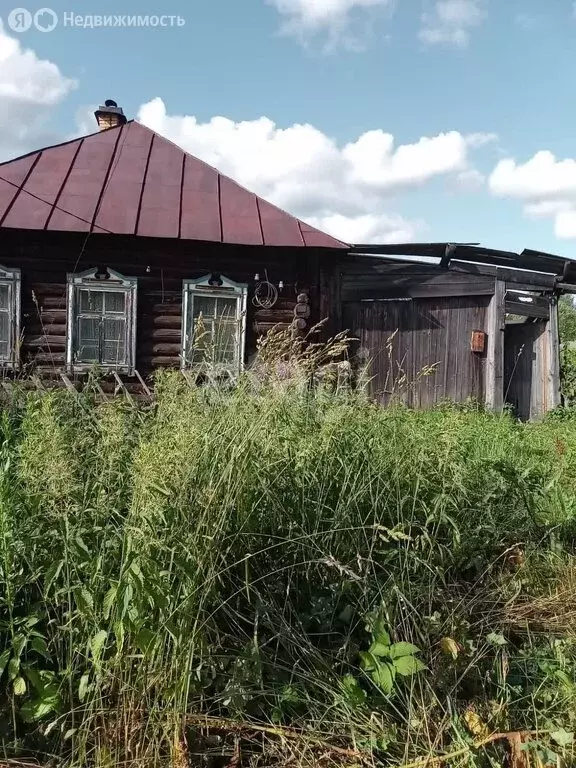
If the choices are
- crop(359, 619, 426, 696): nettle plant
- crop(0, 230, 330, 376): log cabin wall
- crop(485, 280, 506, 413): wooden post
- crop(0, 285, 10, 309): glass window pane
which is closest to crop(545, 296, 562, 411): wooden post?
crop(485, 280, 506, 413): wooden post

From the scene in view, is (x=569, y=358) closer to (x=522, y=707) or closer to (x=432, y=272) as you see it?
(x=432, y=272)

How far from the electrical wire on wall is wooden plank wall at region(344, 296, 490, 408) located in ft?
3.79

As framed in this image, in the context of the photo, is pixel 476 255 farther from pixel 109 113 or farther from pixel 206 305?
pixel 109 113

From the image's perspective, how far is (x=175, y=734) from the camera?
179cm

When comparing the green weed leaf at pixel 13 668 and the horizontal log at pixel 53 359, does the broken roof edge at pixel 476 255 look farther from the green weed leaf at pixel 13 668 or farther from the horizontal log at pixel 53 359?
the green weed leaf at pixel 13 668

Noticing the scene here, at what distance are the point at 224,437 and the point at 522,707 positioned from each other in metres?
1.44

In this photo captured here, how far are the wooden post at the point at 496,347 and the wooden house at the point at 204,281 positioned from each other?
2 cm

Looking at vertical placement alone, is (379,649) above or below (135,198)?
below

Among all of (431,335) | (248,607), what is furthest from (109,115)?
(248,607)

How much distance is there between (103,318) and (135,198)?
1818 millimetres

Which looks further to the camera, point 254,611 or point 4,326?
point 4,326

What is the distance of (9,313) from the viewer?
8.41m

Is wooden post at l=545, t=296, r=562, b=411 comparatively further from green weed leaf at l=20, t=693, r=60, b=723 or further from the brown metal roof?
green weed leaf at l=20, t=693, r=60, b=723

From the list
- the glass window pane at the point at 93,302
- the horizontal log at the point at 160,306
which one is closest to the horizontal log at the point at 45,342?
the glass window pane at the point at 93,302
